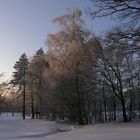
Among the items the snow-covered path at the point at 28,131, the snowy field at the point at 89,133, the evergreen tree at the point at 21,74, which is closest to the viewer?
the snowy field at the point at 89,133

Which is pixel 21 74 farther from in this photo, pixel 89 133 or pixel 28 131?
pixel 89 133

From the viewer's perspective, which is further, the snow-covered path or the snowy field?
the snow-covered path

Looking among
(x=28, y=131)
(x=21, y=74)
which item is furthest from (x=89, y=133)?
(x=21, y=74)

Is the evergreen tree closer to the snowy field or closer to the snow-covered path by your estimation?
the snow-covered path

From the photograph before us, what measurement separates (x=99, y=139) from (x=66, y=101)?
1889cm

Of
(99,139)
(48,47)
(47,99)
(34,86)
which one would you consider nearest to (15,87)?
(34,86)

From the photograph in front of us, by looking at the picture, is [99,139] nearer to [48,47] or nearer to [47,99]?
[48,47]

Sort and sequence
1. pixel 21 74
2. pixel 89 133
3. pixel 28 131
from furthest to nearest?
pixel 21 74 → pixel 28 131 → pixel 89 133

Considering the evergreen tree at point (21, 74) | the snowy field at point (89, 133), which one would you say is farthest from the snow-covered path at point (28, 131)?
the evergreen tree at point (21, 74)

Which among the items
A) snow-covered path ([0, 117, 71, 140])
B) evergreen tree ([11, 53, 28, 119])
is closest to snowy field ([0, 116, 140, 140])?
snow-covered path ([0, 117, 71, 140])

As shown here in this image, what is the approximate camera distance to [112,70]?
1332 inches

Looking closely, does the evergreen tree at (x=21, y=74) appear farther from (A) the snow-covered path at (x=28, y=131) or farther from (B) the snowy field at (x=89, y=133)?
(B) the snowy field at (x=89, y=133)

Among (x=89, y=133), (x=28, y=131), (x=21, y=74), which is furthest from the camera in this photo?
(x=21, y=74)

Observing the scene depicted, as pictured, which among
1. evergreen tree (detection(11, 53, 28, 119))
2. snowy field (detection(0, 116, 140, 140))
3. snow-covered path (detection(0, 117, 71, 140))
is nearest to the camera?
snowy field (detection(0, 116, 140, 140))
